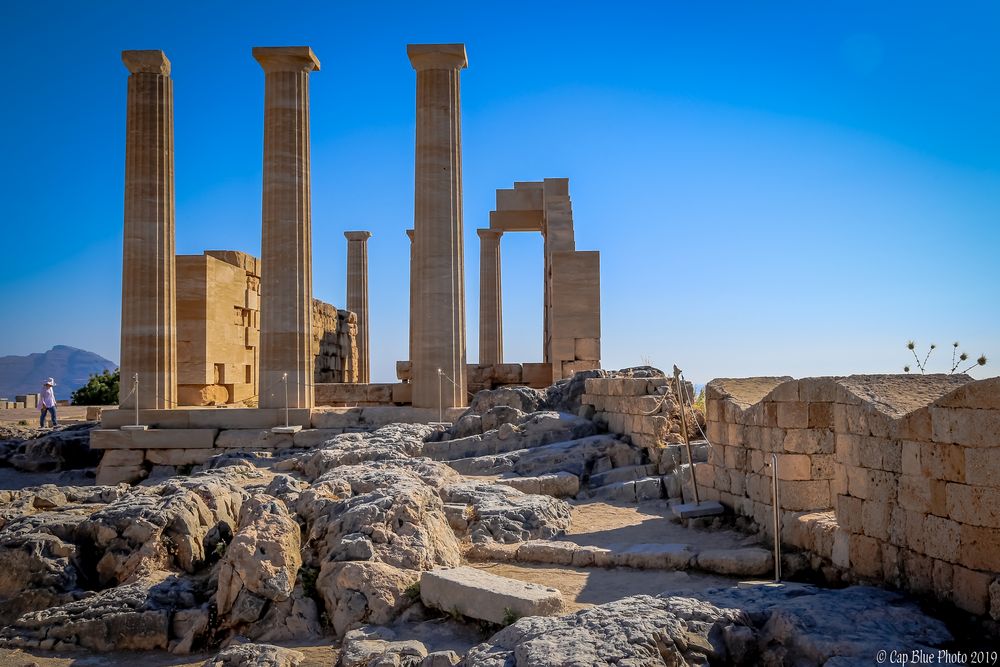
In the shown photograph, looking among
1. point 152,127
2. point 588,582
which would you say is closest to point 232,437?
point 152,127

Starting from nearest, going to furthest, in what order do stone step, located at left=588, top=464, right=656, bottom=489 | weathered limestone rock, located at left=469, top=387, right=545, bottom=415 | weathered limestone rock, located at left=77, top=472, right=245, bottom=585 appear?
weathered limestone rock, located at left=77, top=472, right=245, bottom=585 < stone step, located at left=588, top=464, right=656, bottom=489 < weathered limestone rock, located at left=469, top=387, right=545, bottom=415

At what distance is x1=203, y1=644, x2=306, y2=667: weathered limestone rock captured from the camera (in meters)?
5.67

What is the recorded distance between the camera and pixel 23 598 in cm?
744

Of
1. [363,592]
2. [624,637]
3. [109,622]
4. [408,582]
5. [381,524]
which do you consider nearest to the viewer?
[624,637]

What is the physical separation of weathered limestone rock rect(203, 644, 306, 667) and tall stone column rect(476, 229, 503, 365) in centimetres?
2302

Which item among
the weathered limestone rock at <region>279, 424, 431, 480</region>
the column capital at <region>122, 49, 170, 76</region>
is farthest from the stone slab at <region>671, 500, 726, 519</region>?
the column capital at <region>122, 49, 170, 76</region>

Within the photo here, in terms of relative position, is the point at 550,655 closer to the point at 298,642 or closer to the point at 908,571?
the point at 298,642

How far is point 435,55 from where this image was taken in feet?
56.3

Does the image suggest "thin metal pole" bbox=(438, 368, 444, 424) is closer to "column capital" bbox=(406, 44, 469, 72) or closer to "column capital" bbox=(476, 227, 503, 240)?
"column capital" bbox=(406, 44, 469, 72)

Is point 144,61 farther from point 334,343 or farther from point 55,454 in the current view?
point 334,343

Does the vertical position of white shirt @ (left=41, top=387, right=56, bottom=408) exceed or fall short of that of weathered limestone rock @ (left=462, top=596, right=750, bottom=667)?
it exceeds it

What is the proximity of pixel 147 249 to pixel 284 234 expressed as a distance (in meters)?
3.09

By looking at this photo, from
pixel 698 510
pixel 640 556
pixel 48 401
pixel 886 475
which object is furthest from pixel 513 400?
pixel 48 401

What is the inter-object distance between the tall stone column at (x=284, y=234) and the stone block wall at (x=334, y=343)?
9.48m
